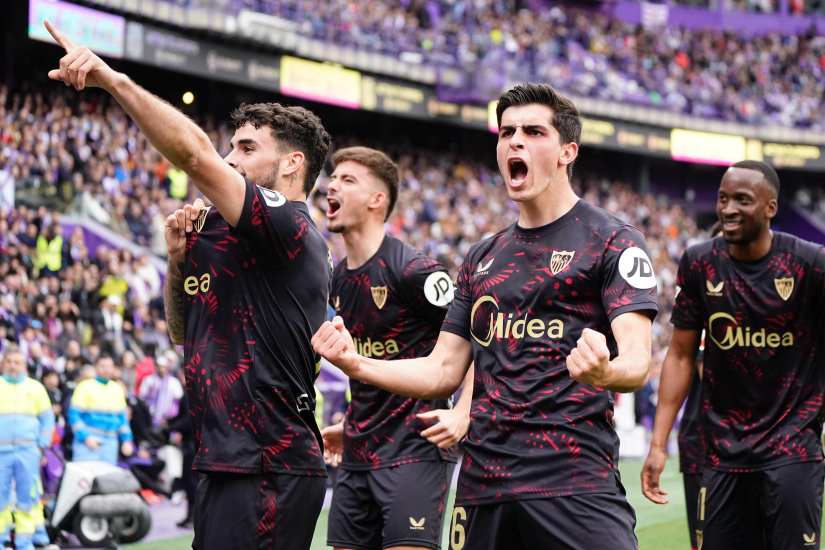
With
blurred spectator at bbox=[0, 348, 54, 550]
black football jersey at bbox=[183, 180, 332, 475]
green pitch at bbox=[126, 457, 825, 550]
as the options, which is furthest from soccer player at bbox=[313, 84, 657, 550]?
blurred spectator at bbox=[0, 348, 54, 550]

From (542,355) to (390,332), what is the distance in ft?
7.67

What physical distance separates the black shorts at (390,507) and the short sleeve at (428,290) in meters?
0.88

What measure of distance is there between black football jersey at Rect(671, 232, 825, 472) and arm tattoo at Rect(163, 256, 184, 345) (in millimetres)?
2886

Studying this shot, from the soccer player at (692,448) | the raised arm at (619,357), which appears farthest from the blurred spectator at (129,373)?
the raised arm at (619,357)

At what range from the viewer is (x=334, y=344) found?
11.7 feet

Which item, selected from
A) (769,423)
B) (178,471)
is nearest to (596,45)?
(178,471)

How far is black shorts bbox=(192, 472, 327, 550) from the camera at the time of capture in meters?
3.70

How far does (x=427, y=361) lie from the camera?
4051 millimetres

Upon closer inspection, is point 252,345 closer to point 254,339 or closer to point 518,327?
point 254,339

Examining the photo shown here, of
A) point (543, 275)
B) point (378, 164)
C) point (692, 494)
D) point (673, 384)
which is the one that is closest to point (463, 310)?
point (543, 275)

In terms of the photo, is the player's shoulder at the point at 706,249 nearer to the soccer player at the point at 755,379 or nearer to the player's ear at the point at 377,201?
the soccer player at the point at 755,379

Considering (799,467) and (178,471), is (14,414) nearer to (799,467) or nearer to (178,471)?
(178,471)

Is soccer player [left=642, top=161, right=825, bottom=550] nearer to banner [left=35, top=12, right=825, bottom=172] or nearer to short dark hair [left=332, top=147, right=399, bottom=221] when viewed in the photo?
short dark hair [left=332, top=147, right=399, bottom=221]

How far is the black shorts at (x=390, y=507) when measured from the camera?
5.43 meters
